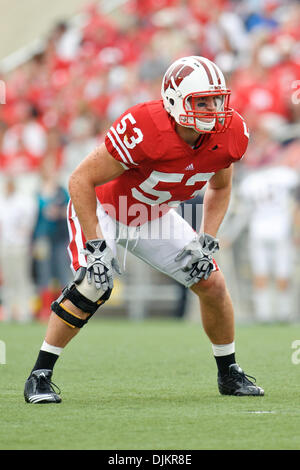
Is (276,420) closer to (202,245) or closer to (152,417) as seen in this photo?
(152,417)

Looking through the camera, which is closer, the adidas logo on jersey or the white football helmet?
the white football helmet

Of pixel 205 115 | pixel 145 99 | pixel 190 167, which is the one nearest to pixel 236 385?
pixel 190 167

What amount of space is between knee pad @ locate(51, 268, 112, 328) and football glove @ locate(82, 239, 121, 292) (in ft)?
0.14

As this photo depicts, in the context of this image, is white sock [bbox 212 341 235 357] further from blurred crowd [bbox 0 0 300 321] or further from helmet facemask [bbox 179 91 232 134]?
blurred crowd [bbox 0 0 300 321]

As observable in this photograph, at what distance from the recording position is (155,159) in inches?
178

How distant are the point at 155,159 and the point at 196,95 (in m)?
0.38

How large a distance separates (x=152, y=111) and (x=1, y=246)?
288 inches

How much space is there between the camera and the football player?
4.51 m

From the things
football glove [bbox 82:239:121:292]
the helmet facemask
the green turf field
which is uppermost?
the helmet facemask

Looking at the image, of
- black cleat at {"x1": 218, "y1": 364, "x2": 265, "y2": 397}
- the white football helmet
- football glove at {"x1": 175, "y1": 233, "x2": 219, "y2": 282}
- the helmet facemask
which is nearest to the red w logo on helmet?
the white football helmet

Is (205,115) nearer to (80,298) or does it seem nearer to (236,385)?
(80,298)

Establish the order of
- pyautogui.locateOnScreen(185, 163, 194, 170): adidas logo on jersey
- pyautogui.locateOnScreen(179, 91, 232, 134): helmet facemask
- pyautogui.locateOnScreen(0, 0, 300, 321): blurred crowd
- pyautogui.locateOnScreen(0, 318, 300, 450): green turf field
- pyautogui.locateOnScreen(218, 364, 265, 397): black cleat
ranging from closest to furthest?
pyautogui.locateOnScreen(0, 318, 300, 450): green turf field < pyautogui.locateOnScreen(179, 91, 232, 134): helmet facemask < pyautogui.locateOnScreen(185, 163, 194, 170): adidas logo on jersey < pyautogui.locateOnScreen(218, 364, 265, 397): black cleat < pyautogui.locateOnScreen(0, 0, 300, 321): blurred crowd

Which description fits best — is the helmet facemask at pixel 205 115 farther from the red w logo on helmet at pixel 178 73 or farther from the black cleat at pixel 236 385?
the black cleat at pixel 236 385

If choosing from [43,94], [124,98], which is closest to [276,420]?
[124,98]
